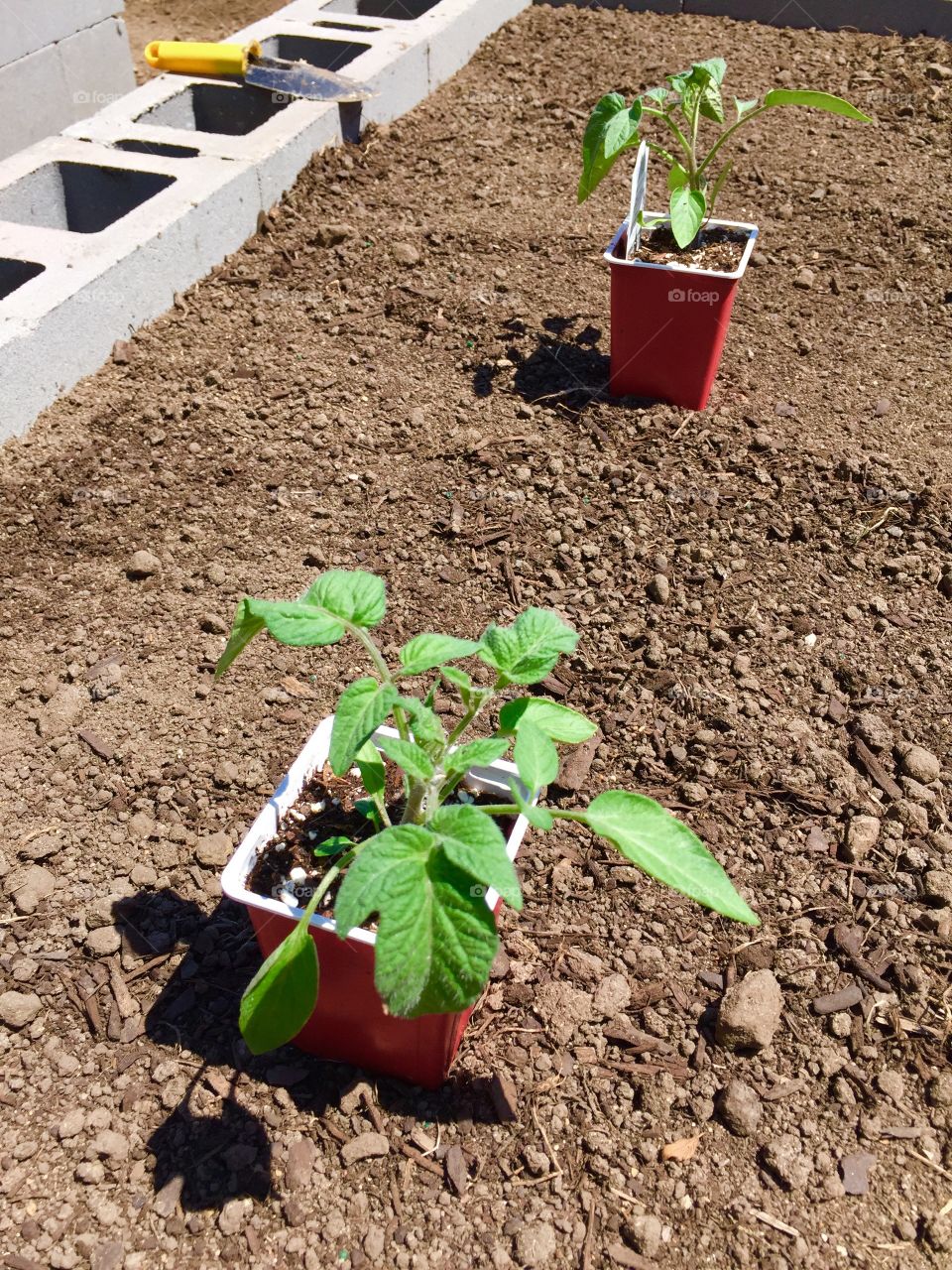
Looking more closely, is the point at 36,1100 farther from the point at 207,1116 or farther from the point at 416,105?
the point at 416,105

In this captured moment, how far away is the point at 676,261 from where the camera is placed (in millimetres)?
2859

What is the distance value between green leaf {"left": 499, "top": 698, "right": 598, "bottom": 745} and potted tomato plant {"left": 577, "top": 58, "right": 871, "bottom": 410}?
5.34ft

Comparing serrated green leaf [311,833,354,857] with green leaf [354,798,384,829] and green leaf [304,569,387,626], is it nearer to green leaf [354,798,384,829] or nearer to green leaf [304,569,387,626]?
green leaf [354,798,384,829]

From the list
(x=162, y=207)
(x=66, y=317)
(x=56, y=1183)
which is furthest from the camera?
(x=162, y=207)

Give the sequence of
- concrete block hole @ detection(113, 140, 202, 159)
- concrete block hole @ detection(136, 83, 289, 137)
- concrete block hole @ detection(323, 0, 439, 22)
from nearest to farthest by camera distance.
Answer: concrete block hole @ detection(113, 140, 202, 159), concrete block hole @ detection(136, 83, 289, 137), concrete block hole @ detection(323, 0, 439, 22)

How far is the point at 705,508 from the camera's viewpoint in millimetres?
2705

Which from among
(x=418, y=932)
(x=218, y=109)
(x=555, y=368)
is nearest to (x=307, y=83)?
(x=218, y=109)

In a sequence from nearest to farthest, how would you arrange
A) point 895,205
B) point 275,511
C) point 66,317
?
point 275,511 < point 66,317 < point 895,205

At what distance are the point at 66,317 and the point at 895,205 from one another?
305 centimetres

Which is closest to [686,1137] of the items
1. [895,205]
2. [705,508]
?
[705,508]

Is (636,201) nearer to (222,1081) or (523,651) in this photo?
(523,651)

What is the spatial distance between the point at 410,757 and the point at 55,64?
439 cm

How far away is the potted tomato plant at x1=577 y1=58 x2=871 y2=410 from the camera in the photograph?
264cm

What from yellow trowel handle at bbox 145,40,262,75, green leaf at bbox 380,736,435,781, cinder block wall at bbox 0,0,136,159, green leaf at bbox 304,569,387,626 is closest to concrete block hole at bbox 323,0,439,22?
cinder block wall at bbox 0,0,136,159
